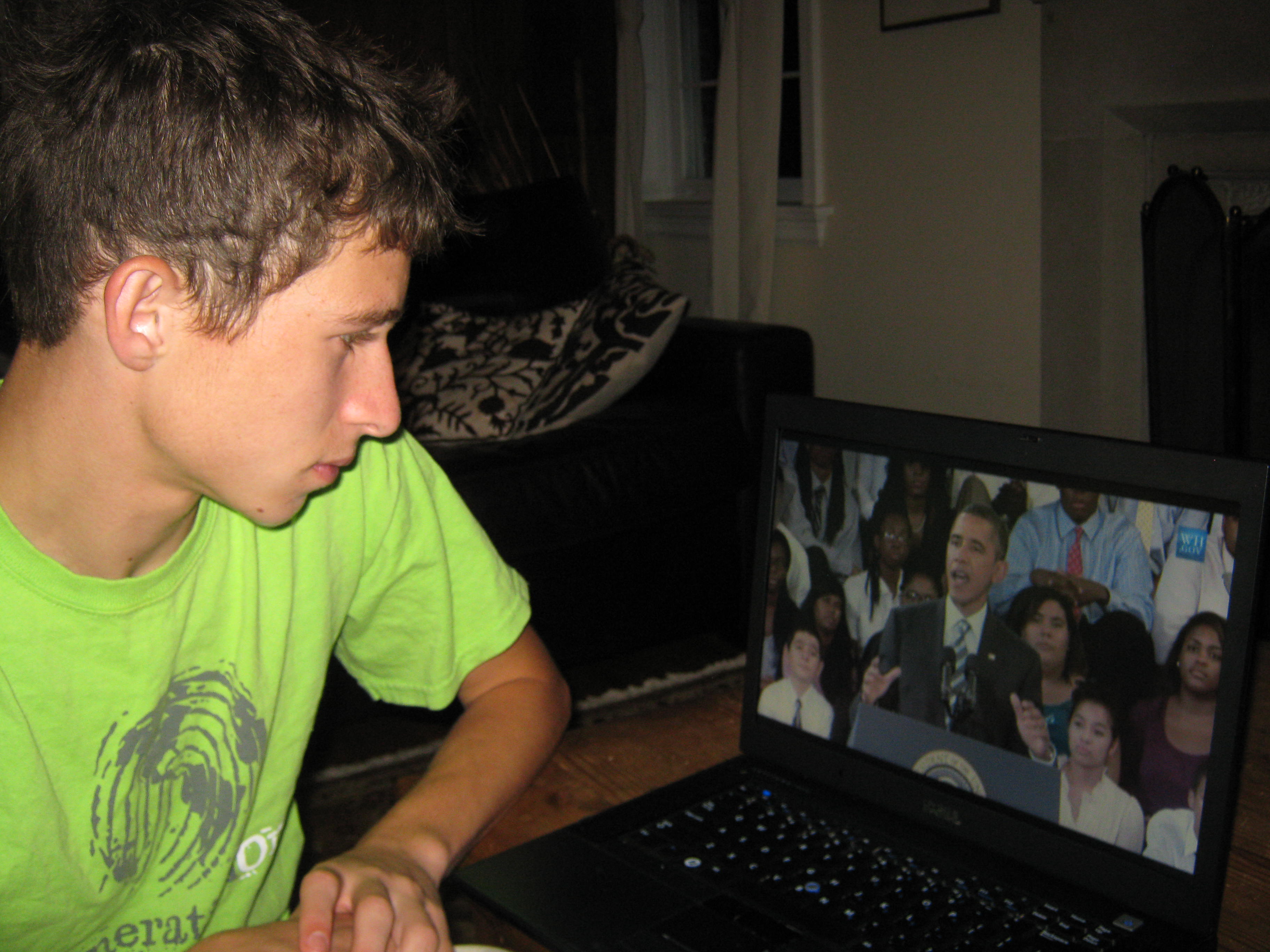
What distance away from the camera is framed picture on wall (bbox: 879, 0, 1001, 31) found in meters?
2.48

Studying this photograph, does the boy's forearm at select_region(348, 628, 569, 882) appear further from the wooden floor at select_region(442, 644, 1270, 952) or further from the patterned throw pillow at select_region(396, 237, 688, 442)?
the patterned throw pillow at select_region(396, 237, 688, 442)

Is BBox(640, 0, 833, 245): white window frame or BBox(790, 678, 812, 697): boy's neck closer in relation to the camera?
BBox(790, 678, 812, 697): boy's neck

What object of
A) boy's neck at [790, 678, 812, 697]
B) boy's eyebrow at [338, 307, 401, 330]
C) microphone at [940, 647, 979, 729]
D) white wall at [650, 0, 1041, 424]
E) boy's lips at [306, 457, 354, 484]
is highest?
white wall at [650, 0, 1041, 424]

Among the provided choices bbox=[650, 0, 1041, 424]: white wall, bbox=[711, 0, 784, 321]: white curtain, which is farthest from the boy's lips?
bbox=[711, 0, 784, 321]: white curtain

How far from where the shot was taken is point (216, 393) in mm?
656

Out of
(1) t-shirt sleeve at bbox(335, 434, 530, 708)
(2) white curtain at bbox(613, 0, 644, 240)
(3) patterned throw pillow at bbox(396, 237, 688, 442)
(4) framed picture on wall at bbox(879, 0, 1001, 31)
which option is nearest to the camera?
(1) t-shirt sleeve at bbox(335, 434, 530, 708)

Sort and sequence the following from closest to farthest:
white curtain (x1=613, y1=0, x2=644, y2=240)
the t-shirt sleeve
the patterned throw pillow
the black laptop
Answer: the black laptop
the t-shirt sleeve
the patterned throw pillow
white curtain (x1=613, y1=0, x2=644, y2=240)

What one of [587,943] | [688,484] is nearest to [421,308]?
[688,484]

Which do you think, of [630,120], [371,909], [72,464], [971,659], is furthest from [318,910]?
[630,120]

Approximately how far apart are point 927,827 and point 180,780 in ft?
1.66

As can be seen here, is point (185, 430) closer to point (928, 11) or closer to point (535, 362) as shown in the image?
point (535, 362)

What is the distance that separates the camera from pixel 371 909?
0.63m

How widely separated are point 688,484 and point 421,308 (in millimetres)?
810

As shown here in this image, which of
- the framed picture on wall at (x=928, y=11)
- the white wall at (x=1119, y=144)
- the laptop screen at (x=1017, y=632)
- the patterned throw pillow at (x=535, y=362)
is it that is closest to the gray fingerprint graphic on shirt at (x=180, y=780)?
the laptop screen at (x=1017, y=632)
